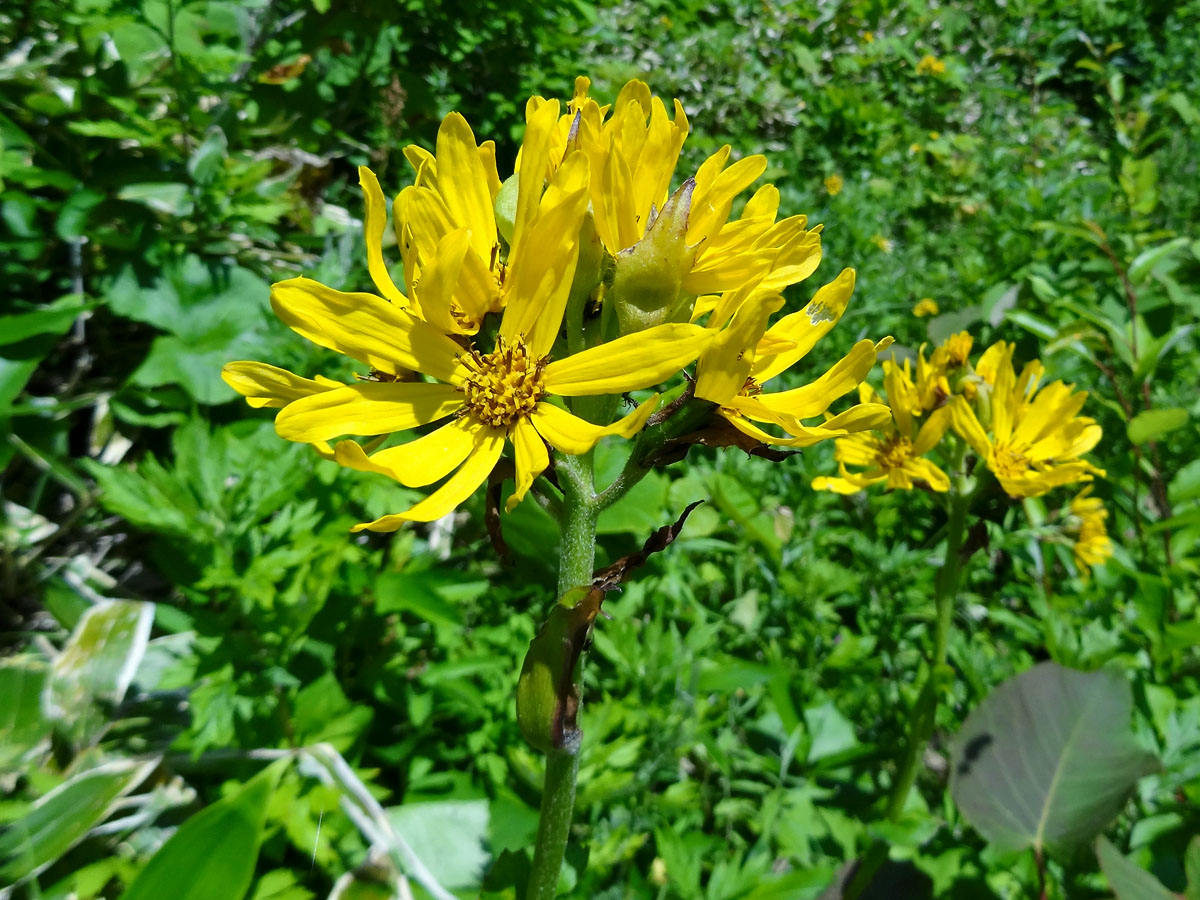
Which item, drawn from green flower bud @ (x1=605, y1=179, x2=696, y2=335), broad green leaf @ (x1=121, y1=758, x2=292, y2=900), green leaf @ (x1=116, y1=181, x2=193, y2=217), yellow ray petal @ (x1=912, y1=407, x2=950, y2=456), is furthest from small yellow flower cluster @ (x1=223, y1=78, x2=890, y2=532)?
green leaf @ (x1=116, y1=181, x2=193, y2=217)

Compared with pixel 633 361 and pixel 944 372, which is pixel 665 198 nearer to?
pixel 633 361

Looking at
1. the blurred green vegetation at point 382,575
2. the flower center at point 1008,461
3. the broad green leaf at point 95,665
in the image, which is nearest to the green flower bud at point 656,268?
the blurred green vegetation at point 382,575

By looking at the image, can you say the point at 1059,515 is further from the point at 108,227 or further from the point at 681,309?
the point at 108,227

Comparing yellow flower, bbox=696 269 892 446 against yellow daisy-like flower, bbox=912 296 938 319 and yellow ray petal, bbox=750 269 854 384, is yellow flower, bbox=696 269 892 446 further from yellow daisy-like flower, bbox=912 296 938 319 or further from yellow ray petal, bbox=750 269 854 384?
yellow daisy-like flower, bbox=912 296 938 319

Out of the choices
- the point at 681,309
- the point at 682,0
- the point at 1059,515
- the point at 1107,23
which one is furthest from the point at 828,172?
the point at 681,309

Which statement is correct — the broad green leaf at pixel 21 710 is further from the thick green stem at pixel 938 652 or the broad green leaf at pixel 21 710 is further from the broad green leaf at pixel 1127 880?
the broad green leaf at pixel 1127 880

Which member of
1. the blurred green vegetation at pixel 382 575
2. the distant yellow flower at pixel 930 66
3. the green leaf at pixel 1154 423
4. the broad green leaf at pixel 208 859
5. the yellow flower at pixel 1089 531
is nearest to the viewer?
the broad green leaf at pixel 208 859
